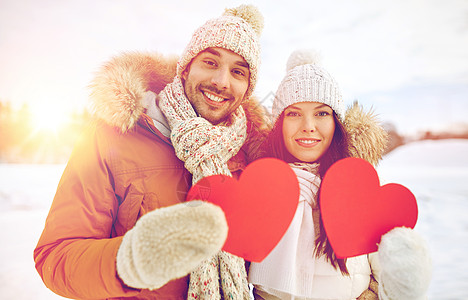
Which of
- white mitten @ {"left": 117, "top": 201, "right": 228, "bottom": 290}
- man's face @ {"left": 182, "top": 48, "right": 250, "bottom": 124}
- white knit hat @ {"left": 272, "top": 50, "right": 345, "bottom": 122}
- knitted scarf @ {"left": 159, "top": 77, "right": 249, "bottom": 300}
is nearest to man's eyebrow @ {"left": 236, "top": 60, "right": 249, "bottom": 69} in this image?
man's face @ {"left": 182, "top": 48, "right": 250, "bottom": 124}

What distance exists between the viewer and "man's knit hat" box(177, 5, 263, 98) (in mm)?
1380

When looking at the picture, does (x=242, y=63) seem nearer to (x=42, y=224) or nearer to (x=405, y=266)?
(x=405, y=266)

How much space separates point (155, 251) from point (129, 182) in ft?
2.07

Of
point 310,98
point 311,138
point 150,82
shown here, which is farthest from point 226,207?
point 150,82

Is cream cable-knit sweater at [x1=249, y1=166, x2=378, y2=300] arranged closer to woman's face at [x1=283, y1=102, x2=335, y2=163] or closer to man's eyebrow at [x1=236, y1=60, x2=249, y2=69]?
woman's face at [x1=283, y1=102, x2=335, y2=163]

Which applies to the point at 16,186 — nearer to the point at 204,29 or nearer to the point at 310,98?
the point at 204,29

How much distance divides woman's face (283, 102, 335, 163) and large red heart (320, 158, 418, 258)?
35 centimetres

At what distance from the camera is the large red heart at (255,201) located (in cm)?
84

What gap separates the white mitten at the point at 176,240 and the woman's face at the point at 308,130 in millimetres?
813

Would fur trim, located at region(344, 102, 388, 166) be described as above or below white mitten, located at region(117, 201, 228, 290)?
above

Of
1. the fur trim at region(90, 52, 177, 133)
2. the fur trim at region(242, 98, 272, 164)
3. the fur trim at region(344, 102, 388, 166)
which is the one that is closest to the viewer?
the fur trim at region(90, 52, 177, 133)

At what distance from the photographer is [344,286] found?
3.84ft

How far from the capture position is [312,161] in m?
1.38

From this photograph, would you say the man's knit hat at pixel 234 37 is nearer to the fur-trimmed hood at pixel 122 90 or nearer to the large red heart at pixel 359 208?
the fur-trimmed hood at pixel 122 90
